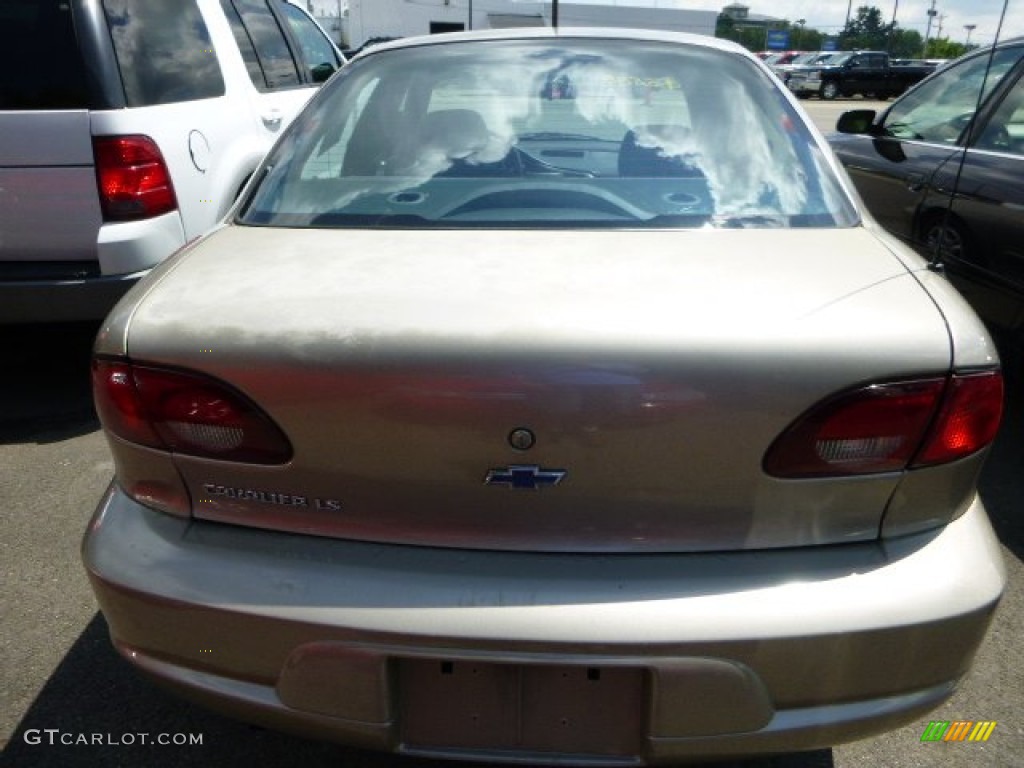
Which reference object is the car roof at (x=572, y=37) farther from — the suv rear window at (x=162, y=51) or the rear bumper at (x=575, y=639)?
the rear bumper at (x=575, y=639)

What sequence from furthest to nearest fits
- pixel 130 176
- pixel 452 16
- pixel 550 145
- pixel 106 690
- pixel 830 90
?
pixel 452 16 → pixel 830 90 → pixel 130 176 → pixel 550 145 → pixel 106 690

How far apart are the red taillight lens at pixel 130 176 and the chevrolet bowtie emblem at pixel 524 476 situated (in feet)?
9.27

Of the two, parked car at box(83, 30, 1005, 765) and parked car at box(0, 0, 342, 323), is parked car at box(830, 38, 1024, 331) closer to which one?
parked car at box(83, 30, 1005, 765)

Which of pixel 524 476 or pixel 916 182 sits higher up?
pixel 524 476

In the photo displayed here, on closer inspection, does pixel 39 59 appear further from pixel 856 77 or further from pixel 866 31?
pixel 866 31

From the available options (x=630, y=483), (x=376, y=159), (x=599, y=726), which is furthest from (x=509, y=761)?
(x=376, y=159)

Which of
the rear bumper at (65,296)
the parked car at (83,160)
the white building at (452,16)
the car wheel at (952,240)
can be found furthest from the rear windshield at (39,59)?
the white building at (452,16)

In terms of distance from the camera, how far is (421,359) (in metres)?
1.42

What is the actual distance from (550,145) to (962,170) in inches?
82.4

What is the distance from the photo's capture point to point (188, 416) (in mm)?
1551

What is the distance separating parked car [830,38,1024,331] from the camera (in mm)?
3334

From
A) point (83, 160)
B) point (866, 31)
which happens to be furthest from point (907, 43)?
point (83, 160)

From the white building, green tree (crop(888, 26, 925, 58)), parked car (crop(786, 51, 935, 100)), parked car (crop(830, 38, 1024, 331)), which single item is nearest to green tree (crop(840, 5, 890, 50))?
green tree (crop(888, 26, 925, 58))

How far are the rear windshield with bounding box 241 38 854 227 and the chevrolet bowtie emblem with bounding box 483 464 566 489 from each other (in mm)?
685
